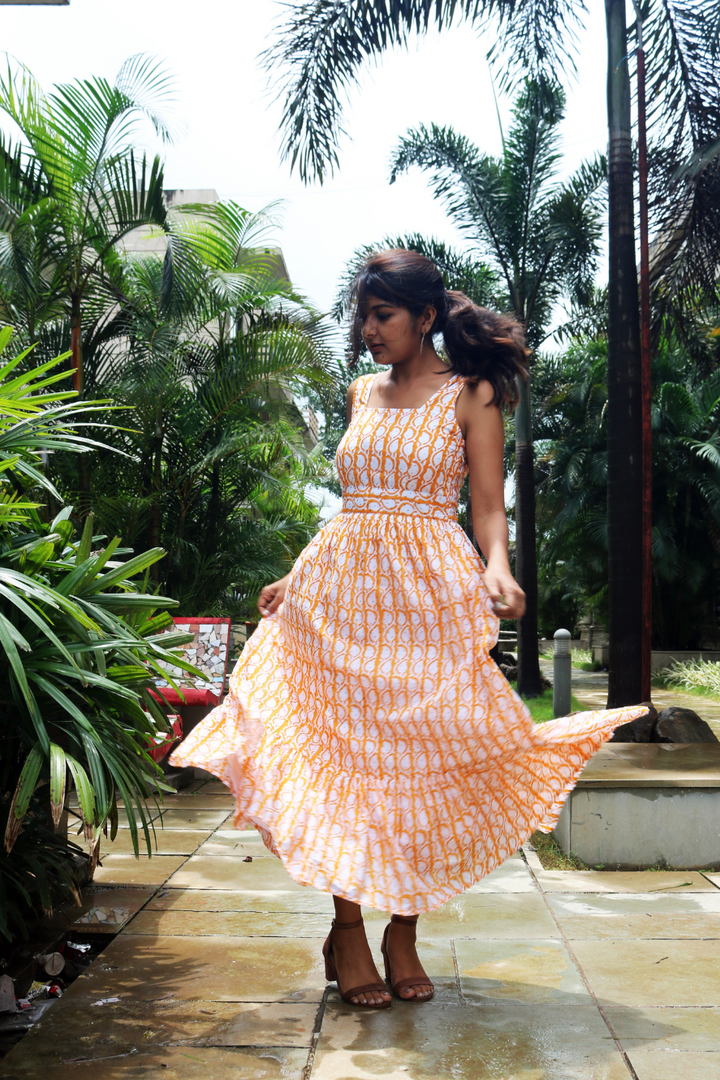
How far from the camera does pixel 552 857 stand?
3924 millimetres

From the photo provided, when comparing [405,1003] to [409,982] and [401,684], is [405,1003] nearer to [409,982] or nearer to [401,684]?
[409,982]

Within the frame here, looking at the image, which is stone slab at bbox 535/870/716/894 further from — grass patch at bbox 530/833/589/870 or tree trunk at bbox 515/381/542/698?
tree trunk at bbox 515/381/542/698

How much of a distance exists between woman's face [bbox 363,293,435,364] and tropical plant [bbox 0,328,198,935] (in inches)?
30.3

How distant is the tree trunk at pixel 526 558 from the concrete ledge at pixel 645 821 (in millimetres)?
8825

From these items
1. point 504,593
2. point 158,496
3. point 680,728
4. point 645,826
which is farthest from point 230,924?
point 158,496

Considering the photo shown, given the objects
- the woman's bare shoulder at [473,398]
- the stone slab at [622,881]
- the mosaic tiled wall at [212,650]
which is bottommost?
the stone slab at [622,881]

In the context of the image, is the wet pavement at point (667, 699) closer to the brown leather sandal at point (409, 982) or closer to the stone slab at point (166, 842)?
the stone slab at point (166, 842)

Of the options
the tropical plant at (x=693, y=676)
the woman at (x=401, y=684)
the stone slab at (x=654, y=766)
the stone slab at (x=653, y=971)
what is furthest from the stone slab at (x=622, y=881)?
the tropical plant at (x=693, y=676)

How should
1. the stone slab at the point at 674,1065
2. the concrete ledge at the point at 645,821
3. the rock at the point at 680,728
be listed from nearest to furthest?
the stone slab at the point at 674,1065 < the concrete ledge at the point at 645,821 < the rock at the point at 680,728

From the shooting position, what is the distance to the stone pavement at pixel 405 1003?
6.89 ft

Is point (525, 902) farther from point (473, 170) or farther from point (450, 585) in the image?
point (473, 170)

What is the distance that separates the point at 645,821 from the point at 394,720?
1935mm

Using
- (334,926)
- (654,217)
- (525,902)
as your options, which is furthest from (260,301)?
(334,926)

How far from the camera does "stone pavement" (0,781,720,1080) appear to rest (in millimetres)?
2102
